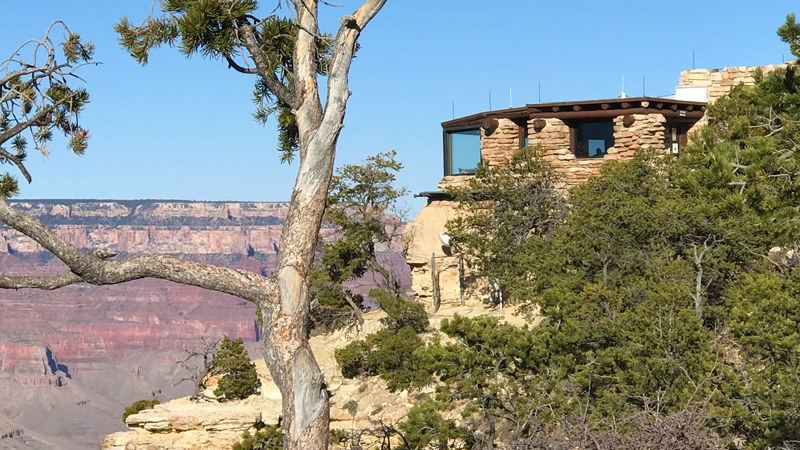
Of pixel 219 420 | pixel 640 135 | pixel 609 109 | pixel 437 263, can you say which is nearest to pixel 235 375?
pixel 219 420

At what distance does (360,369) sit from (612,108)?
10037mm

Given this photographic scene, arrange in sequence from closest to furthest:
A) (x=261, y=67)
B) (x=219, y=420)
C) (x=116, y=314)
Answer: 1. (x=261, y=67)
2. (x=219, y=420)
3. (x=116, y=314)

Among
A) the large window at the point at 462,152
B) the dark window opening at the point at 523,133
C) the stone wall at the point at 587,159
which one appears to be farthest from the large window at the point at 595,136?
the large window at the point at 462,152

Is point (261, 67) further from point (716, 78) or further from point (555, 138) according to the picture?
point (716, 78)

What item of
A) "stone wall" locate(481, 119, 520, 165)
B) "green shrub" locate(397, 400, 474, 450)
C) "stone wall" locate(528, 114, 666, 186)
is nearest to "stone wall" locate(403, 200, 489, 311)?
"stone wall" locate(481, 119, 520, 165)

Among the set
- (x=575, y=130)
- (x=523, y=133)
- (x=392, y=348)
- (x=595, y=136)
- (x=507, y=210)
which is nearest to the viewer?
(x=392, y=348)

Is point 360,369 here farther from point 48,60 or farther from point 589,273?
point 48,60

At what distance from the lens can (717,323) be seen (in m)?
16.5

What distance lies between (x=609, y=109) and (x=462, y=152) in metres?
5.09

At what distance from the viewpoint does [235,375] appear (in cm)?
2589

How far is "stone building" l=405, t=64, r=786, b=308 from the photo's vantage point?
25.1 metres

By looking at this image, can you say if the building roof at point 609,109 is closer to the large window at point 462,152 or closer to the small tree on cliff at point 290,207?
the large window at point 462,152

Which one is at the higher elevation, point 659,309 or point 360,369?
point 659,309

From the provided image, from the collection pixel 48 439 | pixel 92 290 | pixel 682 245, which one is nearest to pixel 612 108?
pixel 682 245
